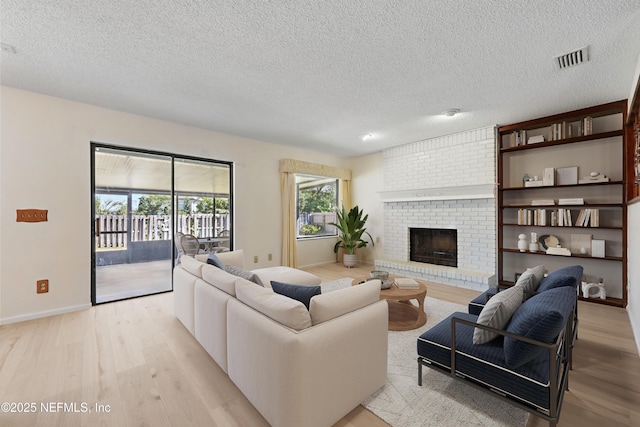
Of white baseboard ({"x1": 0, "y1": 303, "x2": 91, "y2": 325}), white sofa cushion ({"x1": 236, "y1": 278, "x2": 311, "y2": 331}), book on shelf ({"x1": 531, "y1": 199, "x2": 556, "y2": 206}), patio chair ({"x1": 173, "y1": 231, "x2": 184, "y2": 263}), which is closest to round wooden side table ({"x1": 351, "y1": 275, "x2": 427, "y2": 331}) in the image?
white sofa cushion ({"x1": 236, "y1": 278, "x2": 311, "y2": 331})

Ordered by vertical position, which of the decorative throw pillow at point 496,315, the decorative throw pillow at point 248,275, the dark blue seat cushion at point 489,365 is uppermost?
the decorative throw pillow at point 248,275

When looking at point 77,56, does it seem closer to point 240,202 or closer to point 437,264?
point 240,202

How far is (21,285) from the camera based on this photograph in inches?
119

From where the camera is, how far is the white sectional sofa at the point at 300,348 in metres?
1.35

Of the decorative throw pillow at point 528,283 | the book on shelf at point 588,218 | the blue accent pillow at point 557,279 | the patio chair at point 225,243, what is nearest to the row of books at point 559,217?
the book on shelf at point 588,218

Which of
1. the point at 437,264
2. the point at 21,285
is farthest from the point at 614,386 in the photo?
the point at 21,285

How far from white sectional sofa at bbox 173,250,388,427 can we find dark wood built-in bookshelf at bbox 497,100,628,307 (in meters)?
3.71

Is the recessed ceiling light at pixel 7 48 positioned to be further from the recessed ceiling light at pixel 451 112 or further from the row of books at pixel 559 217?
the row of books at pixel 559 217

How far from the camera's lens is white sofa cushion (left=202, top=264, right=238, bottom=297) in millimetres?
1995

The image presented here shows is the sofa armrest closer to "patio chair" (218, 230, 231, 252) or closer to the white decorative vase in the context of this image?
"patio chair" (218, 230, 231, 252)

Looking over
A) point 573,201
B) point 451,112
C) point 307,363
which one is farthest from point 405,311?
point 573,201

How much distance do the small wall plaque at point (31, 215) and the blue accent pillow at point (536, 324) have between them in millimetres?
4685

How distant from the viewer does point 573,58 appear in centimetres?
238

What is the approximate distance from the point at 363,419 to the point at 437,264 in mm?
4081
